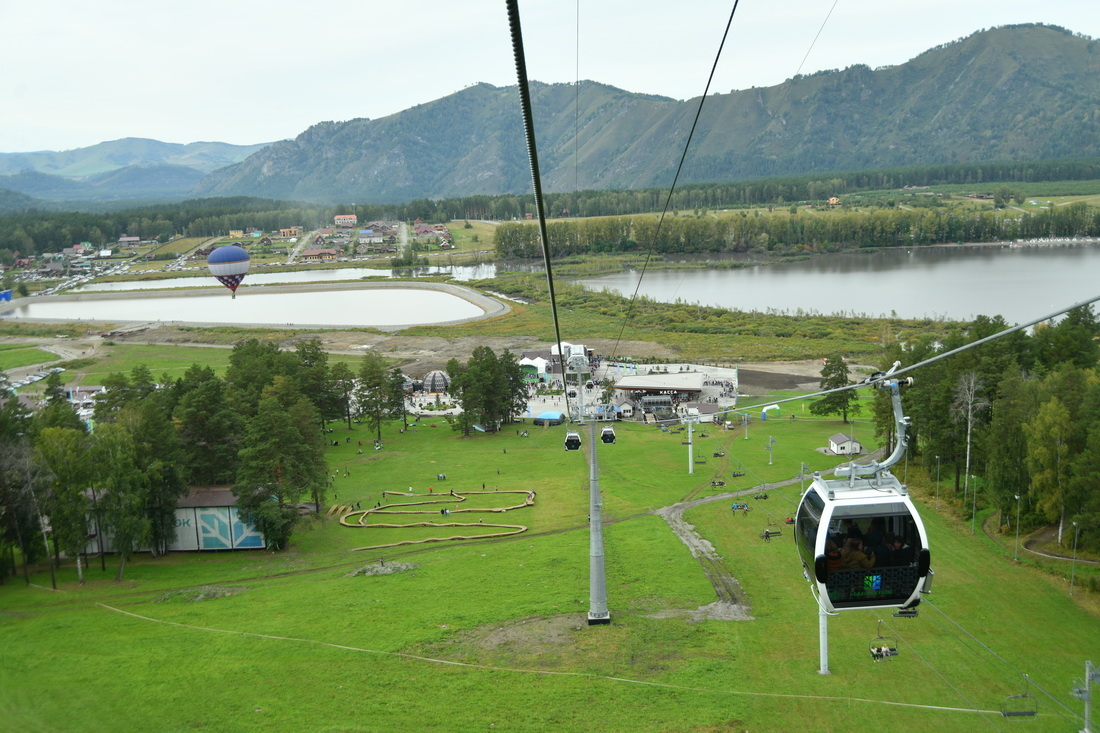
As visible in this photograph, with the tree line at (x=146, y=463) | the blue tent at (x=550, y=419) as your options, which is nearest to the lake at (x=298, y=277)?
the blue tent at (x=550, y=419)

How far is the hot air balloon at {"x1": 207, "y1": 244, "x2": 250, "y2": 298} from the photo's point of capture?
Result: 6638cm

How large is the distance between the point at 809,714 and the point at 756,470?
2080cm

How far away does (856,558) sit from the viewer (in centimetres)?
1310

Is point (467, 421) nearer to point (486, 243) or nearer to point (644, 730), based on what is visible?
point (644, 730)

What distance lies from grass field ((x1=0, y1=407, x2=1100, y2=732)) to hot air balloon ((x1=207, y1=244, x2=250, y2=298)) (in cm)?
3938

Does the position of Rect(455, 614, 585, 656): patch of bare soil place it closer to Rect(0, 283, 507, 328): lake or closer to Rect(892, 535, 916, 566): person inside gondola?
Rect(892, 535, 916, 566): person inside gondola

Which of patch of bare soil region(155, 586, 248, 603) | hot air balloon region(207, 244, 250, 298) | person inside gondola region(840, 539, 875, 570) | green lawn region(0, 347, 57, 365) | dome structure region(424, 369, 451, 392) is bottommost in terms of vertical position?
patch of bare soil region(155, 586, 248, 603)

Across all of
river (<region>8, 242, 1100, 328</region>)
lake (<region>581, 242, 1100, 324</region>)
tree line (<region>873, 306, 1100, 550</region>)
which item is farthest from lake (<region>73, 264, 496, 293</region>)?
tree line (<region>873, 306, 1100, 550</region>)

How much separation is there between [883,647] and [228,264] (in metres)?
58.3

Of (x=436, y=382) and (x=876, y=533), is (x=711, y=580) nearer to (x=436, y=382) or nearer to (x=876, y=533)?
(x=876, y=533)

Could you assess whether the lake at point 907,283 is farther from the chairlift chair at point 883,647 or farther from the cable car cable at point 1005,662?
the chairlift chair at point 883,647

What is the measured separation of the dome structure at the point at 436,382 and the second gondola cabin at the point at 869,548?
4759 cm

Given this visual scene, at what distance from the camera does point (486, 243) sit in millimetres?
174375

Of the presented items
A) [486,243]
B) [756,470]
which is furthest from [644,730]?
[486,243]
